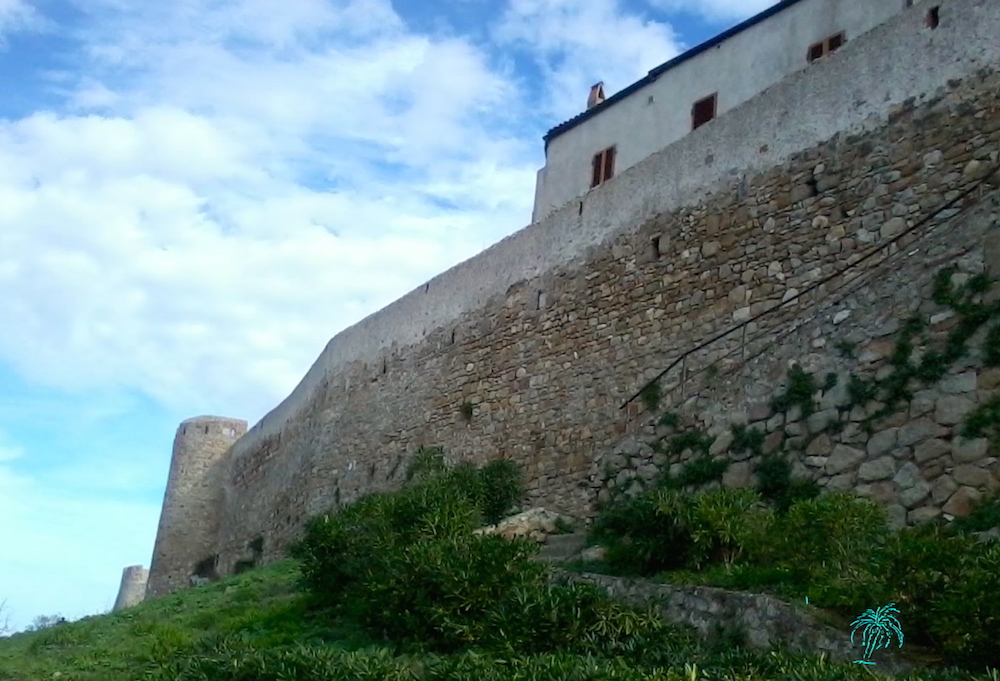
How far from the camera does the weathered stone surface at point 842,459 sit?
10.1 m

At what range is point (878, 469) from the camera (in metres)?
9.77

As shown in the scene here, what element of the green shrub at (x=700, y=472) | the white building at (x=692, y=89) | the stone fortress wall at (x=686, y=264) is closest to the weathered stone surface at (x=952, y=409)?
the stone fortress wall at (x=686, y=264)

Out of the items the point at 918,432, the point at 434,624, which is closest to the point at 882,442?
the point at 918,432

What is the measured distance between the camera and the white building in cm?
1805

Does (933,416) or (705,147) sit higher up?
(705,147)

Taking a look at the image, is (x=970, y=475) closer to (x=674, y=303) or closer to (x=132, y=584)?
(x=674, y=303)

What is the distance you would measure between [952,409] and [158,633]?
8.81m

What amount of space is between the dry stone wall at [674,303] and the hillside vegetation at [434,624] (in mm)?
2772

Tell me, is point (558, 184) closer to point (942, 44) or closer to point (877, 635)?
point (942, 44)

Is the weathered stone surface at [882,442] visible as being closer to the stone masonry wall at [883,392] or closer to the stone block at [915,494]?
the stone masonry wall at [883,392]

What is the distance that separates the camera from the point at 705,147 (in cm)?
1494

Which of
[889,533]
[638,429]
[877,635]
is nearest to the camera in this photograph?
[877,635]

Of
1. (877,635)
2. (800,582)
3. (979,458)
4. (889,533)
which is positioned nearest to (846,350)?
(979,458)

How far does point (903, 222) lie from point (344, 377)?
51.6ft
